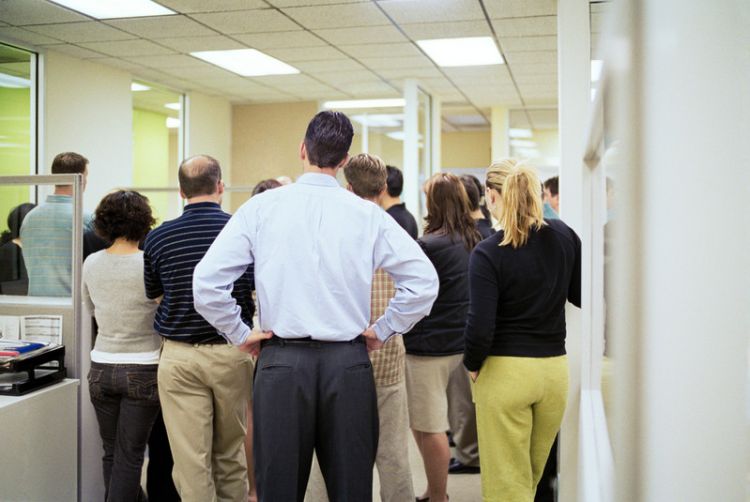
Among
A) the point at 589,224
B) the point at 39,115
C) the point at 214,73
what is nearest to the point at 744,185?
the point at 589,224

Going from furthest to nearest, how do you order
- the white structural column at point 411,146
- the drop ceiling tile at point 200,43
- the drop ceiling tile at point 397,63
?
the white structural column at point 411,146 < the drop ceiling tile at point 397,63 < the drop ceiling tile at point 200,43

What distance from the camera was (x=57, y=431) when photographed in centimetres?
288

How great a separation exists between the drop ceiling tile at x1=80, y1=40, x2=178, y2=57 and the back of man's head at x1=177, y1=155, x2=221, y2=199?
383 cm

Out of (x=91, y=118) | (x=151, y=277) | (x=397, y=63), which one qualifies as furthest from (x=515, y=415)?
(x=91, y=118)

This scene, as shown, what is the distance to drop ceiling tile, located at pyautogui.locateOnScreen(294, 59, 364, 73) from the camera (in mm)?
6984

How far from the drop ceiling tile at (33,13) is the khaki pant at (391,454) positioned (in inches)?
149

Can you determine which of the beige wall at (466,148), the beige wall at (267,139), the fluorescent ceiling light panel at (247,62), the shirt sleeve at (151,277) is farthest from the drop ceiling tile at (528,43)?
the beige wall at (466,148)

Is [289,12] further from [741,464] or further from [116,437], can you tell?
[741,464]

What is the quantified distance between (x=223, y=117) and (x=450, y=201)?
718 cm

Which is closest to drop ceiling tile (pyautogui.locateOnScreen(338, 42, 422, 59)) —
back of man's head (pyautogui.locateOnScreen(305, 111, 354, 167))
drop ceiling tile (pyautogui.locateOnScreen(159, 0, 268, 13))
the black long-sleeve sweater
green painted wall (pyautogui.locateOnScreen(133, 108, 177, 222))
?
drop ceiling tile (pyautogui.locateOnScreen(159, 0, 268, 13))

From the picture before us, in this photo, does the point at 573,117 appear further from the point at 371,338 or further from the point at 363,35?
the point at 363,35

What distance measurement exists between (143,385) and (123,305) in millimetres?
298

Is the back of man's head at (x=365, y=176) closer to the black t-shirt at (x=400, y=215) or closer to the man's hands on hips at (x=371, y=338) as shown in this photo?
the man's hands on hips at (x=371, y=338)

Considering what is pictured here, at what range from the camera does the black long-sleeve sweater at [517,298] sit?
228 centimetres
